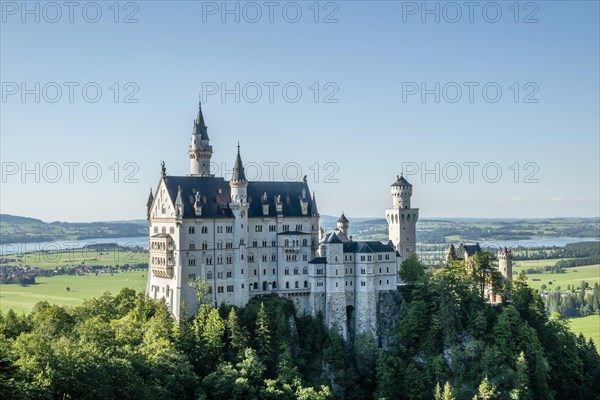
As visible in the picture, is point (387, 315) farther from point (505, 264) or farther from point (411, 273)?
point (505, 264)

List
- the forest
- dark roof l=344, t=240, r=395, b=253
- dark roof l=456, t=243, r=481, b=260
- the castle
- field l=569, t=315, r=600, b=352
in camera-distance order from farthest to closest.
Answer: field l=569, t=315, r=600, b=352 < dark roof l=456, t=243, r=481, b=260 < the castle < dark roof l=344, t=240, r=395, b=253 < the forest

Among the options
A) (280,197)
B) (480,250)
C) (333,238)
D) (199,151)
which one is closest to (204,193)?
(199,151)

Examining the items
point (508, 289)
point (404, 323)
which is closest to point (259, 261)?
point (404, 323)

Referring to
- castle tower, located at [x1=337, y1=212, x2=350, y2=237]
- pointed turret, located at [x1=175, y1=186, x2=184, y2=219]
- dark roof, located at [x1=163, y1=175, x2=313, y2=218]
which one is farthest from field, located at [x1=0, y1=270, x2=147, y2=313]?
pointed turret, located at [x1=175, y1=186, x2=184, y2=219]

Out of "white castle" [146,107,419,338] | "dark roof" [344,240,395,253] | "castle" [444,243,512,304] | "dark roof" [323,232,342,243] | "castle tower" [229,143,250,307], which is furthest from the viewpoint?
"castle" [444,243,512,304]

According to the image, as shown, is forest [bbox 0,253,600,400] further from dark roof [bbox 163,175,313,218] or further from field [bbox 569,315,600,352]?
field [bbox 569,315,600,352]
